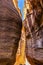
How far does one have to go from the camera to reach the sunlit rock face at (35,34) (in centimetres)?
91

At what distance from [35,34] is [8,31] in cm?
16

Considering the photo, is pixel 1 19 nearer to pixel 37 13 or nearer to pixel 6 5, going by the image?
pixel 6 5

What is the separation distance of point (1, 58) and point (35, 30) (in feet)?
0.80

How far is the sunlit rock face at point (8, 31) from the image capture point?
0.83m

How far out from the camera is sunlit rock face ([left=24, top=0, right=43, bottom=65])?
2.99ft

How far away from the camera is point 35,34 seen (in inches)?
38.0

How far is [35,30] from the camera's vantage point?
989 millimetres

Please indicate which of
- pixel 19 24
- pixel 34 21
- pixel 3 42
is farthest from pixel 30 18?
pixel 3 42

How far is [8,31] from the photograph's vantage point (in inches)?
33.6

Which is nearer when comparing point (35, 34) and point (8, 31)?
point (8, 31)

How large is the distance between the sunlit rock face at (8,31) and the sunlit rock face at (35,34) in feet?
0.31

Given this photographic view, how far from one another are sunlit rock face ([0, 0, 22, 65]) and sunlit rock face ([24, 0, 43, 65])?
3.7 inches

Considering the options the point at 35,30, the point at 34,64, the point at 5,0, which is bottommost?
the point at 34,64

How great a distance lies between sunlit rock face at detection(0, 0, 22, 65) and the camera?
2.73 feet
